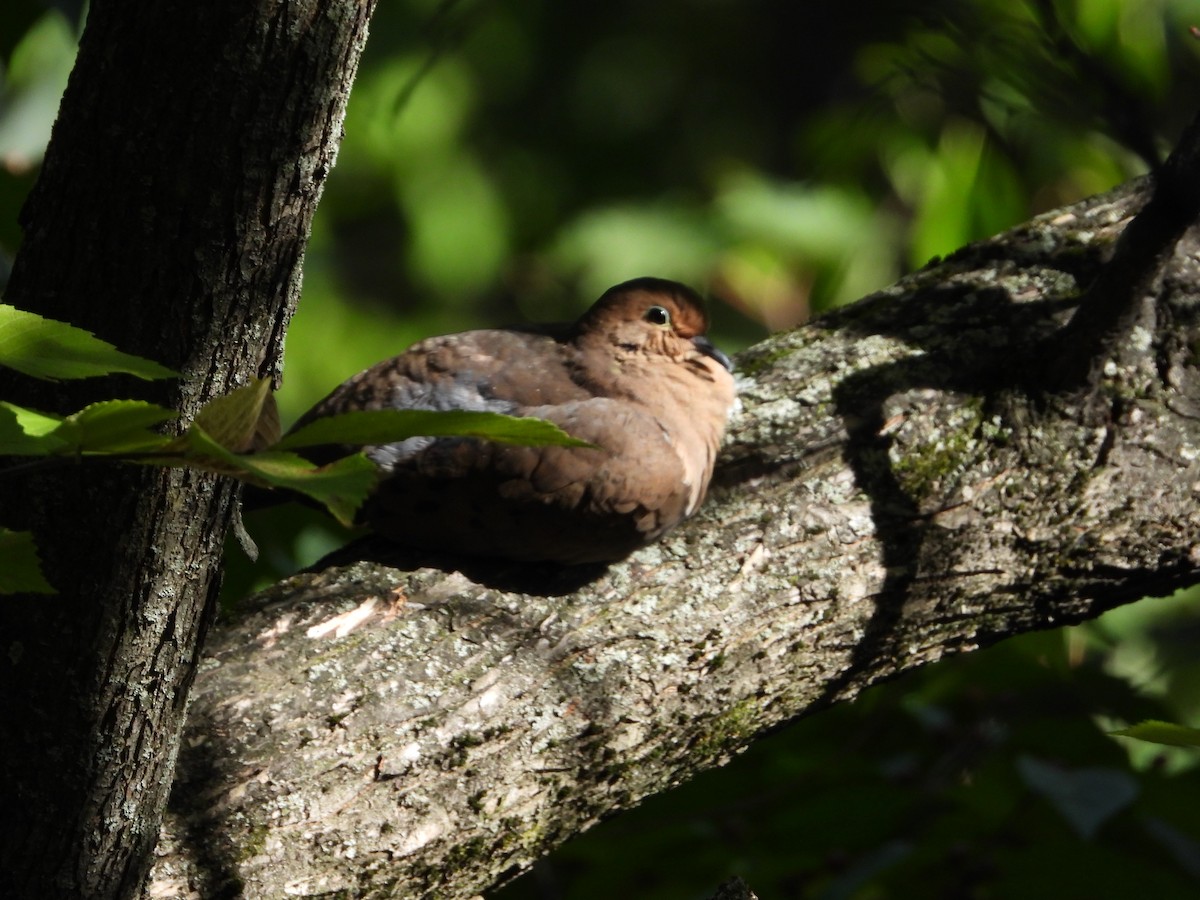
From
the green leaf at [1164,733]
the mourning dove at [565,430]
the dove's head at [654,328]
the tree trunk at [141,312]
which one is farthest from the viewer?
the dove's head at [654,328]

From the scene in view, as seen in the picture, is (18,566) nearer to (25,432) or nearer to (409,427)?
(25,432)

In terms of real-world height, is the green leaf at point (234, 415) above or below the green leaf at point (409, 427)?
above

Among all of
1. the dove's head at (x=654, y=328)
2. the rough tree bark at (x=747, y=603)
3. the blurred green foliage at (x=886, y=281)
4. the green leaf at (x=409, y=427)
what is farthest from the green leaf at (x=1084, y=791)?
the green leaf at (x=409, y=427)

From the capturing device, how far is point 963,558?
2387 mm

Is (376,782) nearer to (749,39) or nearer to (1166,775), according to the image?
(1166,775)

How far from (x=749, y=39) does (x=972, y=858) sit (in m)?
10.0

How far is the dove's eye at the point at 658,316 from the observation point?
2.94 metres

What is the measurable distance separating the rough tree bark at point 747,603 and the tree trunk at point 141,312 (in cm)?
30

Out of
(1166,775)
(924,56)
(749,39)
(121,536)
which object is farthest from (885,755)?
(749,39)

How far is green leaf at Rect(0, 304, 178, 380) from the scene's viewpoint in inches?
44.0

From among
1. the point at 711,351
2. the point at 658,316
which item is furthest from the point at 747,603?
the point at 658,316

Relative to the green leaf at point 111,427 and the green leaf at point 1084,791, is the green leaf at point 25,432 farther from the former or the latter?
the green leaf at point 1084,791

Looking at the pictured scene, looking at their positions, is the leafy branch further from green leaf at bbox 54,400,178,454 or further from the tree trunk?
the tree trunk

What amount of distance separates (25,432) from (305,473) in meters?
0.24
